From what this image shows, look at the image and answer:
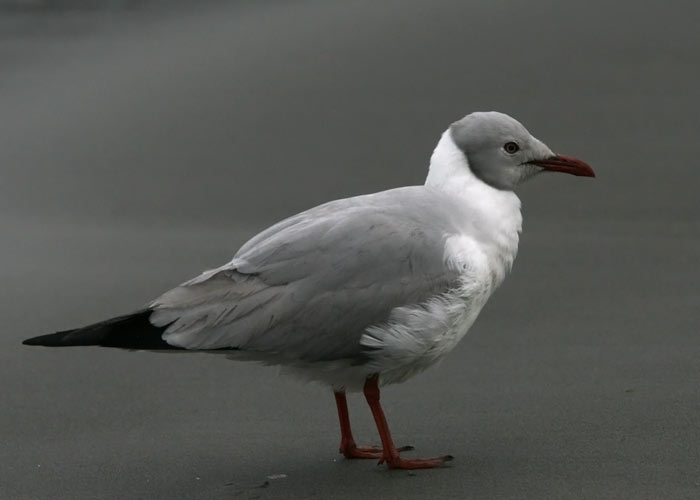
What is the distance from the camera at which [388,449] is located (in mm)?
4066

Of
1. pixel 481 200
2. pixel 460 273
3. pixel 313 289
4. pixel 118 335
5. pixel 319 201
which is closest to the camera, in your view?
pixel 118 335

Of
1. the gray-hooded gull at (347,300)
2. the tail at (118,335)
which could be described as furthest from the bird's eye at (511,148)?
the tail at (118,335)

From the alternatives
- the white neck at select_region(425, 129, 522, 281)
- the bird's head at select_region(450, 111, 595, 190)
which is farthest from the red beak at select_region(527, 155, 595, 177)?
the white neck at select_region(425, 129, 522, 281)

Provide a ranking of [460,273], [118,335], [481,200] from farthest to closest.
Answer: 1. [481,200]
2. [460,273]
3. [118,335]

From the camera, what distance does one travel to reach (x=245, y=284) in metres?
4.00

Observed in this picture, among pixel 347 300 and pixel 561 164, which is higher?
pixel 561 164

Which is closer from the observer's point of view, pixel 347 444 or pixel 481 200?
pixel 347 444

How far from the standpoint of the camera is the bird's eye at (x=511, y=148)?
4461mm

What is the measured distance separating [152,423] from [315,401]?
2.16 feet

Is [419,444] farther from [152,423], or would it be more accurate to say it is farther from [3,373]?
[3,373]

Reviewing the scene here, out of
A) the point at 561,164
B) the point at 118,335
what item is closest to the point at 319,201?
the point at 561,164

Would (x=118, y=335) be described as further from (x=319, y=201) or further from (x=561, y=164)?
(x=319, y=201)

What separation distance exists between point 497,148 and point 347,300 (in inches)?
35.4

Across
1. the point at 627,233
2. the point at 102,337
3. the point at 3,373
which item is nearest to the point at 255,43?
the point at 627,233
